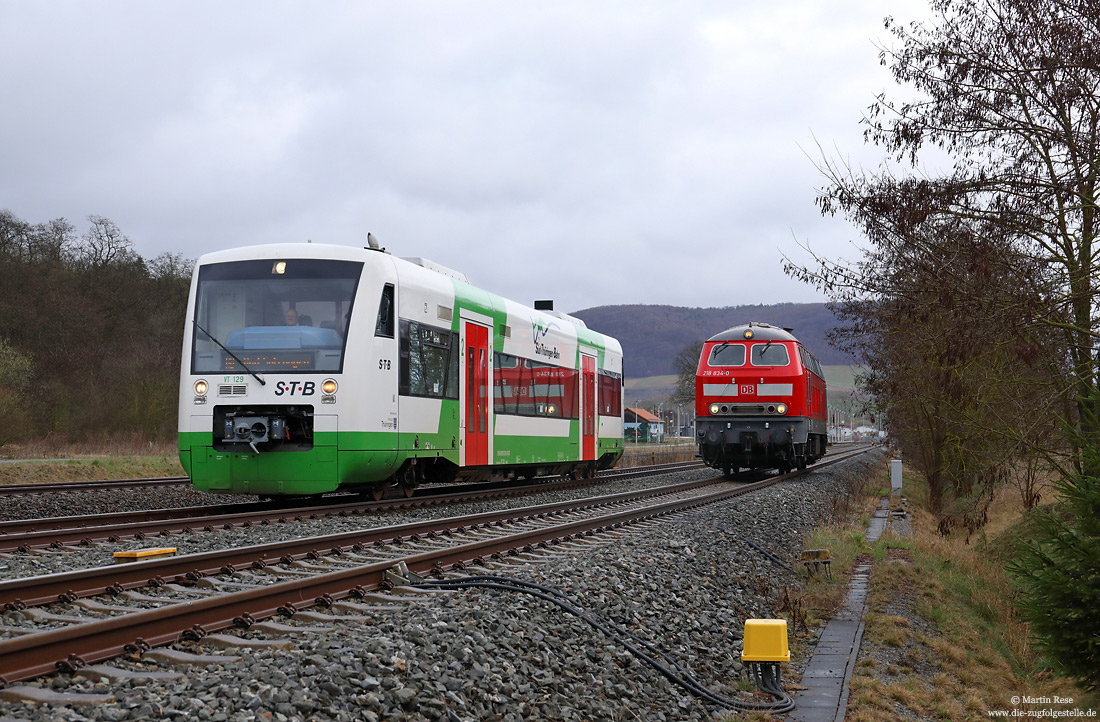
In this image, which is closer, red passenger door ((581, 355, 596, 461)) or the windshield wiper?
the windshield wiper

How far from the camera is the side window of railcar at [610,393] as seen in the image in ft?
80.2

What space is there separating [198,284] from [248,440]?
2470mm

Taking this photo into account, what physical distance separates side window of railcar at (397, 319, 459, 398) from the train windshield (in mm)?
1134

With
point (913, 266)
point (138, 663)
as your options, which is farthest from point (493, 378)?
point (138, 663)

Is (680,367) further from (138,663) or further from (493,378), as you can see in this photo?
(138,663)

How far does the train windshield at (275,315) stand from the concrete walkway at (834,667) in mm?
7011

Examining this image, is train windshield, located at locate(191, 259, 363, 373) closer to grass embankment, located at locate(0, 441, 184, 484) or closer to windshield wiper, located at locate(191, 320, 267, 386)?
windshield wiper, located at locate(191, 320, 267, 386)

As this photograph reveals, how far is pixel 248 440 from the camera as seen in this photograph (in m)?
12.9

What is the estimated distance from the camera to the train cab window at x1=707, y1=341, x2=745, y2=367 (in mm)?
24344

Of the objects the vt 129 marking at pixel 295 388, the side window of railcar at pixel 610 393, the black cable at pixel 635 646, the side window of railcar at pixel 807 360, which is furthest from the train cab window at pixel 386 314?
the side window of railcar at pixel 807 360

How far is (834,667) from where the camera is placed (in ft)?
25.8

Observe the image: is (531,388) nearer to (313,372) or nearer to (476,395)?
(476,395)

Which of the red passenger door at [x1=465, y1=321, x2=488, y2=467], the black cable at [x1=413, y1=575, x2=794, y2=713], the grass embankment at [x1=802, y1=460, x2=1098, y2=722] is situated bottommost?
the grass embankment at [x1=802, y1=460, x2=1098, y2=722]

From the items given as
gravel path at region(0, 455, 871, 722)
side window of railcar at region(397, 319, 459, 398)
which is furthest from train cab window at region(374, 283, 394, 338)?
gravel path at region(0, 455, 871, 722)
